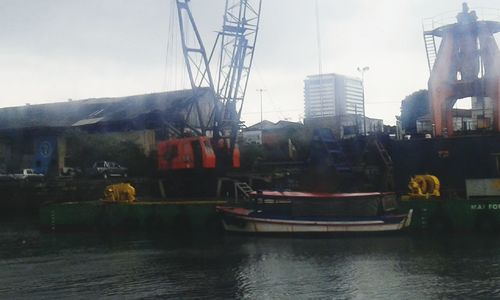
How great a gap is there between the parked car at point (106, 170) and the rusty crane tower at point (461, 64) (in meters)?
25.7

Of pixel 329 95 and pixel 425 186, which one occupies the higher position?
pixel 329 95

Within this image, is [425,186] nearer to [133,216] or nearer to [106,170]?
[133,216]

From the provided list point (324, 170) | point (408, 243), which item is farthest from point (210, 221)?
point (408, 243)

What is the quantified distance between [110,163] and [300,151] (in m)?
16.6

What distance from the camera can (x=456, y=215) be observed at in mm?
27203

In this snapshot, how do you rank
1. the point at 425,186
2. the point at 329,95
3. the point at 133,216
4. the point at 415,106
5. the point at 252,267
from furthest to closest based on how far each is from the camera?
the point at 329,95, the point at 415,106, the point at 133,216, the point at 425,186, the point at 252,267

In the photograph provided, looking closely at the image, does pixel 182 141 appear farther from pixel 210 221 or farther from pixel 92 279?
pixel 92 279

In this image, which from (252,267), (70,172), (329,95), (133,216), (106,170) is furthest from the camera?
(329,95)

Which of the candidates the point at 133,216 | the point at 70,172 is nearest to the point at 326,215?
the point at 133,216

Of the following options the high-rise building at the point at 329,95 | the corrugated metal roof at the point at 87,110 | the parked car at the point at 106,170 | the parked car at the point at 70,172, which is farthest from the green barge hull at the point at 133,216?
the high-rise building at the point at 329,95

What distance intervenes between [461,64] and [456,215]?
17.6 metres

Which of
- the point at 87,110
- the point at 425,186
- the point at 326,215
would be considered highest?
the point at 87,110

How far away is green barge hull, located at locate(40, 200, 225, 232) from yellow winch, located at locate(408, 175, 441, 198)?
967cm

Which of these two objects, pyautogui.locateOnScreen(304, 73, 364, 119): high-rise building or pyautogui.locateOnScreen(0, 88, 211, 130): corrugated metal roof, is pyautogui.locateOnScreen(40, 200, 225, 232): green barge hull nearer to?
pyautogui.locateOnScreen(0, 88, 211, 130): corrugated metal roof
